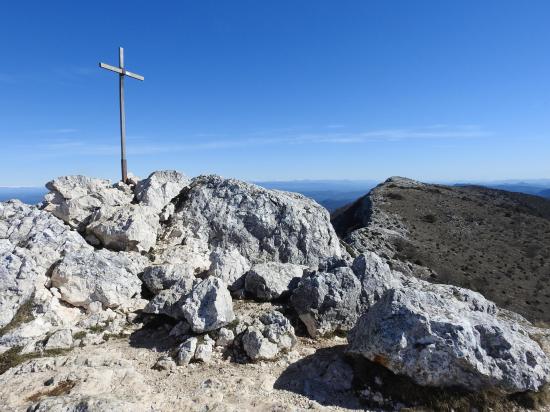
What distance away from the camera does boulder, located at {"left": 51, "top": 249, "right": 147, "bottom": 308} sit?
14375mm

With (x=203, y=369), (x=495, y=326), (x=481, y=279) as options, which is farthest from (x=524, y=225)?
(x=203, y=369)

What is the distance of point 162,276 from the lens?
51.6 ft

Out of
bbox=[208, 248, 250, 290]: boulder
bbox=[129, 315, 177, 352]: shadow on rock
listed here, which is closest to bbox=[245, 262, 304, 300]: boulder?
bbox=[208, 248, 250, 290]: boulder

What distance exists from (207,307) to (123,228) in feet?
22.6

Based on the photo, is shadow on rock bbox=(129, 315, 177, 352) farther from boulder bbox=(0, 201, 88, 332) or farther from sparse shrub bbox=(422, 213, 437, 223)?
sparse shrub bbox=(422, 213, 437, 223)

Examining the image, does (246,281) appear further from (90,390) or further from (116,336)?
(90,390)

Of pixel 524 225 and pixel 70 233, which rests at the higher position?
pixel 70 233

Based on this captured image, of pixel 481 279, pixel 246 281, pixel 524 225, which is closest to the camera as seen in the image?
pixel 246 281

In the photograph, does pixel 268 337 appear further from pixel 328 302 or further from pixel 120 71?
pixel 120 71

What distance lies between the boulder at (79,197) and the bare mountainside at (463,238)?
4021 cm

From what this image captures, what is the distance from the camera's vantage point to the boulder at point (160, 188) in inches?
815

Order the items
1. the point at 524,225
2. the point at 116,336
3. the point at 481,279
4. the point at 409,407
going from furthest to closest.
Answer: the point at 524,225, the point at 481,279, the point at 116,336, the point at 409,407

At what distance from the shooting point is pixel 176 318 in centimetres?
1362

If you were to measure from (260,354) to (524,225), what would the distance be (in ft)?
300
